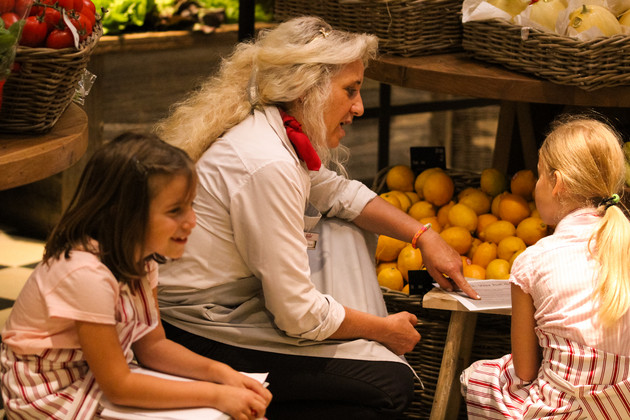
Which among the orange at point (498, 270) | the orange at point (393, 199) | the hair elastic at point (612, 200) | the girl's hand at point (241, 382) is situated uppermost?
the hair elastic at point (612, 200)

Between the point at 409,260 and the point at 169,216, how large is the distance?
46.5 inches

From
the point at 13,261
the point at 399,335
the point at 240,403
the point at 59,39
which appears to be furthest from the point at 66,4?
the point at 13,261

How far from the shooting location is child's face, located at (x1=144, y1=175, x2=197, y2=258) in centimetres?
151

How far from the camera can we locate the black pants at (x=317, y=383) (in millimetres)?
1935

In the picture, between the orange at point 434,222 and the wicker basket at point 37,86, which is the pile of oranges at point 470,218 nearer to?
the orange at point 434,222

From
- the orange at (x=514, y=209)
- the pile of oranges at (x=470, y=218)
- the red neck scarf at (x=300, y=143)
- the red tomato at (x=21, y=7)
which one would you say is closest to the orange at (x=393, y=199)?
the pile of oranges at (x=470, y=218)

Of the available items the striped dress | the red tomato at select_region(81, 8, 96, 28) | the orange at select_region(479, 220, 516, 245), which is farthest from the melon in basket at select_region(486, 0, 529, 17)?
the red tomato at select_region(81, 8, 96, 28)

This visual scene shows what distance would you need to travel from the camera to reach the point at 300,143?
78.5 inches

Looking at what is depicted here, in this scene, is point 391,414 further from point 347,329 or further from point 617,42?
point 617,42

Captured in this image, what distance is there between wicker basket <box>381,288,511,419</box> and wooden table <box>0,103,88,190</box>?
43.1 inches

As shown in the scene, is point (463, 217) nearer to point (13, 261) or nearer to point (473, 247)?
point (473, 247)

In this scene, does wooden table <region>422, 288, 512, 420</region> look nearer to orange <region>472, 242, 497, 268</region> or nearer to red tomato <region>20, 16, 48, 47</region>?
orange <region>472, 242, 497, 268</region>

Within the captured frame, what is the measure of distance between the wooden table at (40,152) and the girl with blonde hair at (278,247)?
0.30m

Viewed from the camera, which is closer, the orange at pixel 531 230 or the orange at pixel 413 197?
the orange at pixel 531 230
